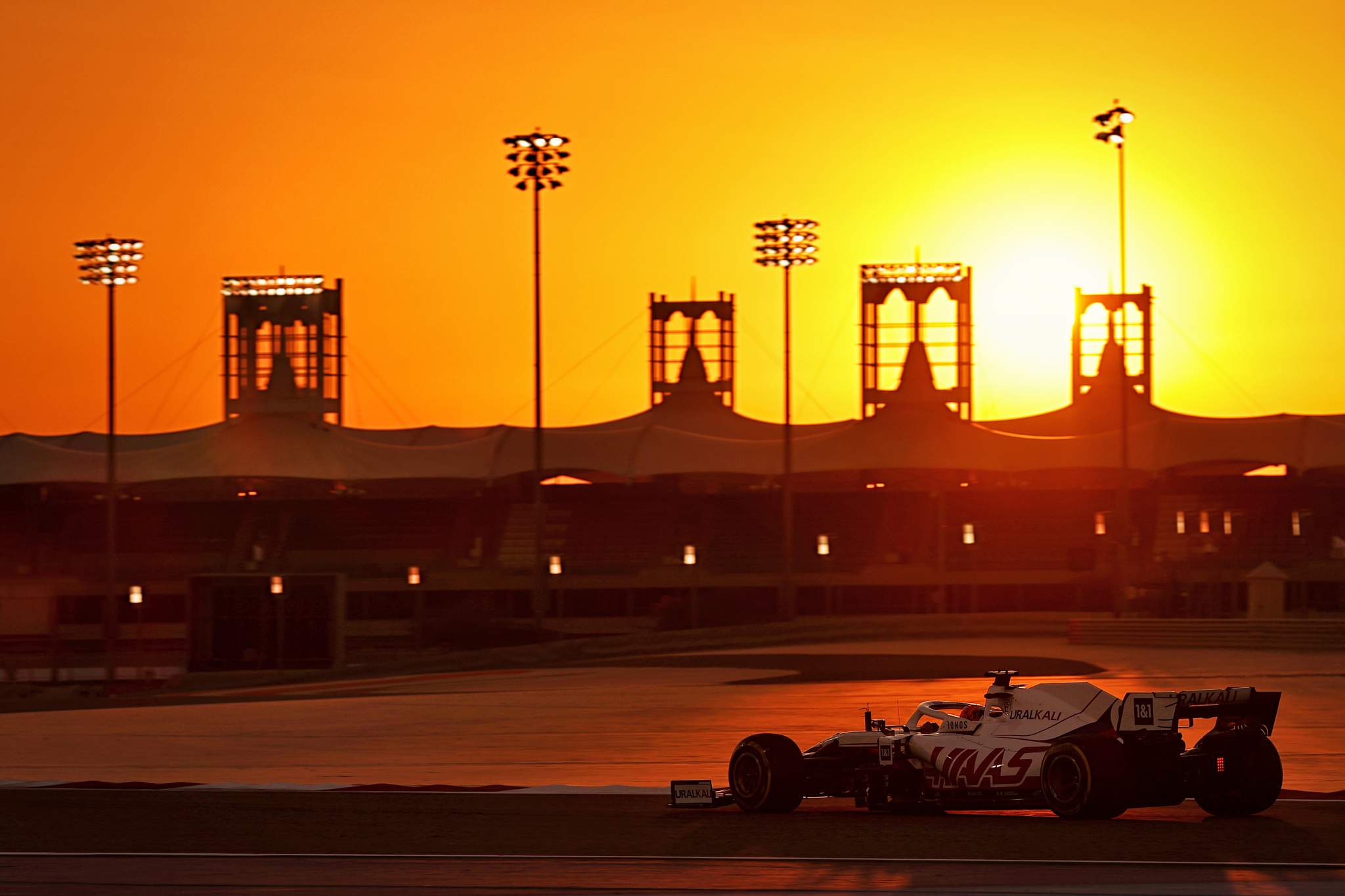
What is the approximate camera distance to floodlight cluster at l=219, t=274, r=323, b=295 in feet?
352

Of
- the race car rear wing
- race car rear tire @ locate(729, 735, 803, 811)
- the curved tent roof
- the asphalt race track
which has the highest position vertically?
the curved tent roof

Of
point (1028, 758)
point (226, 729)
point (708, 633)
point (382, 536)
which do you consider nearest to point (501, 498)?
point (382, 536)

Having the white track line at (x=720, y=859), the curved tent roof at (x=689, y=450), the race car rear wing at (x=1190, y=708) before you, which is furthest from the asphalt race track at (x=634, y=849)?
the curved tent roof at (x=689, y=450)

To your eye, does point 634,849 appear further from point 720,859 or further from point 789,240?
point 789,240

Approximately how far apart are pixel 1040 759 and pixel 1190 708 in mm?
1318

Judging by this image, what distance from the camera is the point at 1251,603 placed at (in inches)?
2344

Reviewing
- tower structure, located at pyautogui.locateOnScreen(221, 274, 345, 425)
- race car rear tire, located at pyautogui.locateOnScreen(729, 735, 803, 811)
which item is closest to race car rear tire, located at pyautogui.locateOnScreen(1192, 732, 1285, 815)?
race car rear tire, located at pyautogui.locateOnScreen(729, 735, 803, 811)

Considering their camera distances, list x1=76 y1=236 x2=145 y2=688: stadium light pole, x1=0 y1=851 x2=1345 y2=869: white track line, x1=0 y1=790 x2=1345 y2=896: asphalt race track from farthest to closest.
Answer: x1=76 y1=236 x2=145 y2=688: stadium light pole → x1=0 y1=851 x2=1345 y2=869: white track line → x1=0 y1=790 x2=1345 y2=896: asphalt race track

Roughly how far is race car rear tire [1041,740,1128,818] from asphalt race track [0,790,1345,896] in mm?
182

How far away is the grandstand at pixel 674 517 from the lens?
79.4 meters

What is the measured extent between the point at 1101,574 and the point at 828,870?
67248 millimetres

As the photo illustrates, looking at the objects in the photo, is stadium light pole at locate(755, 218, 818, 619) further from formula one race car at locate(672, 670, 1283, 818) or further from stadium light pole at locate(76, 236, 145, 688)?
formula one race car at locate(672, 670, 1283, 818)

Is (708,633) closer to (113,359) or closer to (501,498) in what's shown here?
(113,359)

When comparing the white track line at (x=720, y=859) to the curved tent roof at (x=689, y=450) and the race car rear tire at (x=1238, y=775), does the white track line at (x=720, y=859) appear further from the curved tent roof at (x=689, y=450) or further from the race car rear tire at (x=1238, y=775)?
the curved tent roof at (x=689, y=450)
